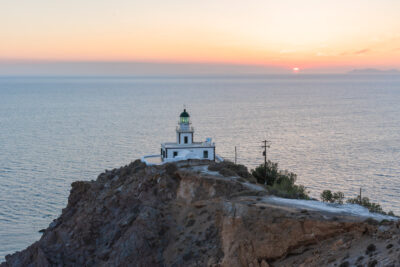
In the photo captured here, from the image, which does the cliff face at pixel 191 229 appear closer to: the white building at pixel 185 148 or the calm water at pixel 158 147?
the white building at pixel 185 148

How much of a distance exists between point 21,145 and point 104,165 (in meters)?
25.2

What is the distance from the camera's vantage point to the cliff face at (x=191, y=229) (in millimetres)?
21781

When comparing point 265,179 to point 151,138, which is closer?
point 265,179

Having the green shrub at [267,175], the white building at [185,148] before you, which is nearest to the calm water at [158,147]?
the green shrub at [267,175]

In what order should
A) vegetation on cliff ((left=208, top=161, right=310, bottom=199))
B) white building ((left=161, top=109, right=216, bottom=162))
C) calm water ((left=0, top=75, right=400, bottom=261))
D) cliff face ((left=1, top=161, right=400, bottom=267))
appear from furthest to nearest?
1. calm water ((left=0, top=75, right=400, bottom=261))
2. white building ((left=161, top=109, right=216, bottom=162))
3. vegetation on cliff ((left=208, top=161, right=310, bottom=199))
4. cliff face ((left=1, top=161, right=400, bottom=267))

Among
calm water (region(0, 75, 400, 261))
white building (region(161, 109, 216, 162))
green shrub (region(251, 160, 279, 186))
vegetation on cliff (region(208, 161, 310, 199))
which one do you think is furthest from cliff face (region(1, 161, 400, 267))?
green shrub (region(251, 160, 279, 186))

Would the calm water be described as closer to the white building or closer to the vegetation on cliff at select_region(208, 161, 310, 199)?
the vegetation on cliff at select_region(208, 161, 310, 199)

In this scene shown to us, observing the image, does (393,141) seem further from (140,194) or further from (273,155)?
(140,194)

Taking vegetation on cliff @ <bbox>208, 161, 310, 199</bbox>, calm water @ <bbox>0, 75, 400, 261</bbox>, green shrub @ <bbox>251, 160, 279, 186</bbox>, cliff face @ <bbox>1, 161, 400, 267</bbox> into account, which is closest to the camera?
cliff face @ <bbox>1, 161, 400, 267</bbox>

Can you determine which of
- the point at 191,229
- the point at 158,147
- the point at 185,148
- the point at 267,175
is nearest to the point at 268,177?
the point at 267,175

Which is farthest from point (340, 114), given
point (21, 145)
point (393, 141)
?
point (21, 145)

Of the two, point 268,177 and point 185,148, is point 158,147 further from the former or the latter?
point 268,177

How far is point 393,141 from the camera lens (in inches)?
3425

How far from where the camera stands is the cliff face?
2178 centimetres
